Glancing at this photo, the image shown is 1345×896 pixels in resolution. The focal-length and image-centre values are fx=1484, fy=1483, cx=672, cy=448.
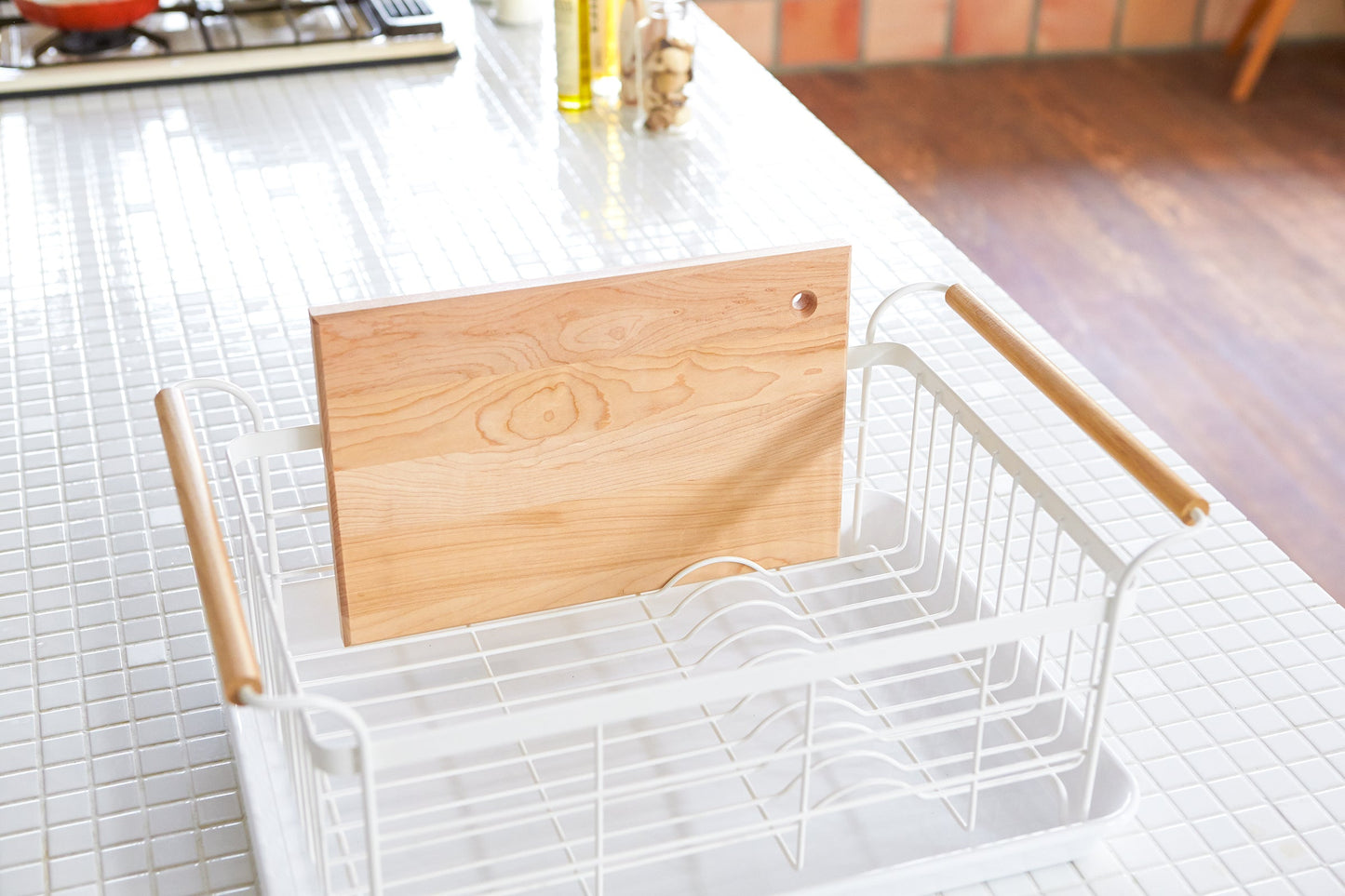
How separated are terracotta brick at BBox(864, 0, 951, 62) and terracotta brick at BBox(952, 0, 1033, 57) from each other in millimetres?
39

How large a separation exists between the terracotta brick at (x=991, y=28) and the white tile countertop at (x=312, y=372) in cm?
176

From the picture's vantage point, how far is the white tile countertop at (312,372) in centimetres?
82

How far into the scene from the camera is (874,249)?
146 cm

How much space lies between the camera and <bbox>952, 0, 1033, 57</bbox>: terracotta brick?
355 centimetres

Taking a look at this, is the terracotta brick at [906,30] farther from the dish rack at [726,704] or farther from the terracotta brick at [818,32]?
the dish rack at [726,704]

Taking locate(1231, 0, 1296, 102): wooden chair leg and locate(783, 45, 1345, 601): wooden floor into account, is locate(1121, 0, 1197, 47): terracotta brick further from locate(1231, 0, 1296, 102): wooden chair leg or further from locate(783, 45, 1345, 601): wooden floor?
locate(1231, 0, 1296, 102): wooden chair leg

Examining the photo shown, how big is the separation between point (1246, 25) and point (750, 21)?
1188 millimetres

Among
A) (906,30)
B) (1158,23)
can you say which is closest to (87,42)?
(906,30)

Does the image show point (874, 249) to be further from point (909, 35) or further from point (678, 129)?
point (909, 35)

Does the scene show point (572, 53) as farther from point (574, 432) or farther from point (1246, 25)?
point (1246, 25)

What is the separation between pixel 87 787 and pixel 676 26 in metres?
1.10

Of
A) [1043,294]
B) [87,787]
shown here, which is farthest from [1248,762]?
[1043,294]

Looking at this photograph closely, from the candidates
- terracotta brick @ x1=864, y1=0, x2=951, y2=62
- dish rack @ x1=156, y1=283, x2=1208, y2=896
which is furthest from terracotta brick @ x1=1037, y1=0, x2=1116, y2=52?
dish rack @ x1=156, y1=283, x2=1208, y2=896

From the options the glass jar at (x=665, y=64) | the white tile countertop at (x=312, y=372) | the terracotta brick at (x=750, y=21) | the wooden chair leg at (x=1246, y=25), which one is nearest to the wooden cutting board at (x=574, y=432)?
the white tile countertop at (x=312, y=372)
